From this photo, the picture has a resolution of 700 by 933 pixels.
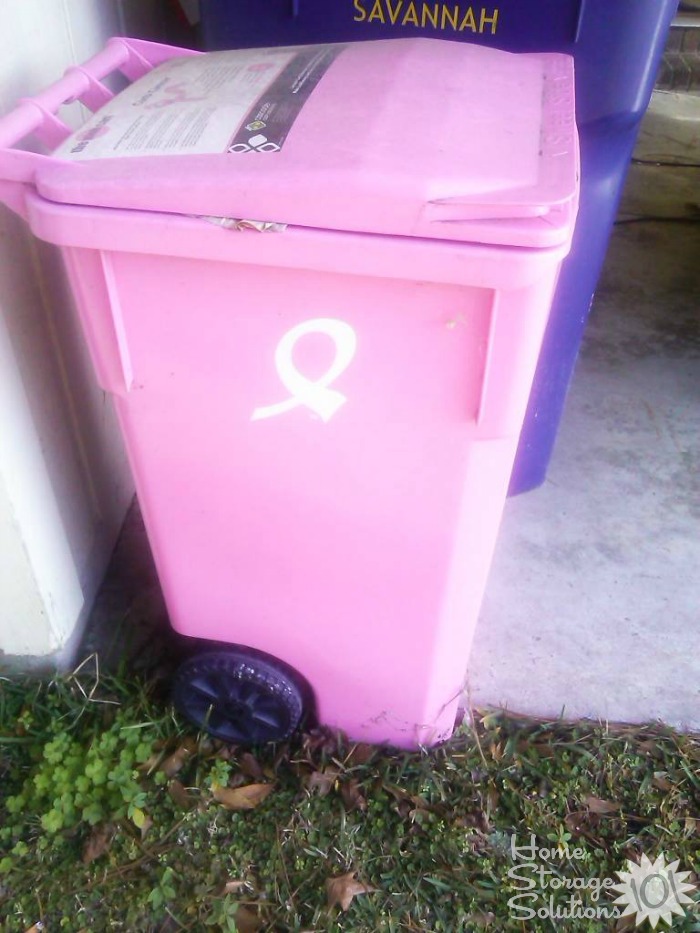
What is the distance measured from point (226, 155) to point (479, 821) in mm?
1282

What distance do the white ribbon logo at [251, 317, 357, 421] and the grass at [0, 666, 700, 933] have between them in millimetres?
816

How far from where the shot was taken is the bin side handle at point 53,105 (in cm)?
103

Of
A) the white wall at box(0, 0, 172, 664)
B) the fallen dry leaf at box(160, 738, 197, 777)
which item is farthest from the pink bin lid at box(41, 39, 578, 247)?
the fallen dry leaf at box(160, 738, 197, 777)

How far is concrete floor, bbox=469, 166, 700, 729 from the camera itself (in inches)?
70.6

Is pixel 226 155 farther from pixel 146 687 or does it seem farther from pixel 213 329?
pixel 146 687

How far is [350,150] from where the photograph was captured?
964mm

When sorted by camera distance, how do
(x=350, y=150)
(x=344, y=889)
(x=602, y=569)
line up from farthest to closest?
A: 1. (x=602, y=569)
2. (x=344, y=889)
3. (x=350, y=150)

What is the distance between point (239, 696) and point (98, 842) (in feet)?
1.22

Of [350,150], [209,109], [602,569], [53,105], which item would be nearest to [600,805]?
[602,569]

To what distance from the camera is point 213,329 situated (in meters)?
1.09

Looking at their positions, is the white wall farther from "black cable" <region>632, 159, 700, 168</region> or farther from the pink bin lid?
"black cable" <region>632, 159, 700, 168</region>

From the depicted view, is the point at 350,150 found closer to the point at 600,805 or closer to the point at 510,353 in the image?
the point at 510,353

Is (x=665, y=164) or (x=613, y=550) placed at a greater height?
(x=665, y=164)

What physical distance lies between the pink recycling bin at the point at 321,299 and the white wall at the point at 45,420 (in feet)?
0.49
